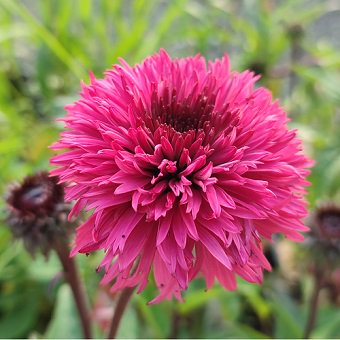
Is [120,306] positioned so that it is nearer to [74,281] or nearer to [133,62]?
[74,281]

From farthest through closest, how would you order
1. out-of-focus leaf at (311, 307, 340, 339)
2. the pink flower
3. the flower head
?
out-of-focus leaf at (311, 307, 340, 339) < the flower head < the pink flower

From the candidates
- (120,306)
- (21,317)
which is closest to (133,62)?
(21,317)

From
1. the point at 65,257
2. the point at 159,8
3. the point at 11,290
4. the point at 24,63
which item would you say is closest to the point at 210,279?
the point at 65,257

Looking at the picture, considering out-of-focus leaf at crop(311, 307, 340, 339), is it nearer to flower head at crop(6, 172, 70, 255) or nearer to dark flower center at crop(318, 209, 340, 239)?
dark flower center at crop(318, 209, 340, 239)

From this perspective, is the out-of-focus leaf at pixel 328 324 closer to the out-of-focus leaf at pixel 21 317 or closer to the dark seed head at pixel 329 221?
the dark seed head at pixel 329 221

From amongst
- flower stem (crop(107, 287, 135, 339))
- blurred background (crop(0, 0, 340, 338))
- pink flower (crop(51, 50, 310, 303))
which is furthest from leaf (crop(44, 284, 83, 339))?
pink flower (crop(51, 50, 310, 303))
